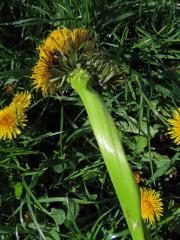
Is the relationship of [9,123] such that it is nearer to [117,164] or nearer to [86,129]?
[86,129]

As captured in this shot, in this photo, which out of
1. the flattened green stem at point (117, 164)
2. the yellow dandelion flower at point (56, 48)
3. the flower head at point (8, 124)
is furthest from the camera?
the flower head at point (8, 124)

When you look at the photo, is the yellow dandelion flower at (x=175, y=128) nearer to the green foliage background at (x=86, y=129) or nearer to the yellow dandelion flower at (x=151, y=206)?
the green foliage background at (x=86, y=129)

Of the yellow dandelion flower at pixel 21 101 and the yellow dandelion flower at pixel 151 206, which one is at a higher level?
the yellow dandelion flower at pixel 21 101

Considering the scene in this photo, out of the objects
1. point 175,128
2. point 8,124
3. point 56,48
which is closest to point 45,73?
point 56,48

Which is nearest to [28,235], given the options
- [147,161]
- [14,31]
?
[147,161]

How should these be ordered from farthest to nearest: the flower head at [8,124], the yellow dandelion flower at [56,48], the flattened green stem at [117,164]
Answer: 1. the flower head at [8,124]
2. the yellow dandelion flower at [56,48]
3. the flattened green stem at [117,164]

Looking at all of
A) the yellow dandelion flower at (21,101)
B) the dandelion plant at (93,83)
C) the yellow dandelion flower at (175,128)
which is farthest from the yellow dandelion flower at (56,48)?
the yellow dandelion flower at (175,128)

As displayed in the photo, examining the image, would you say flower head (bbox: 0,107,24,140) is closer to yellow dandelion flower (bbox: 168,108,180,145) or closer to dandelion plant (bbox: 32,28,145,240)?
dandelion plant (bbox: 32,28,145,240)

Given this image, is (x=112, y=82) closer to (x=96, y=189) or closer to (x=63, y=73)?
(x=63, y=73)
